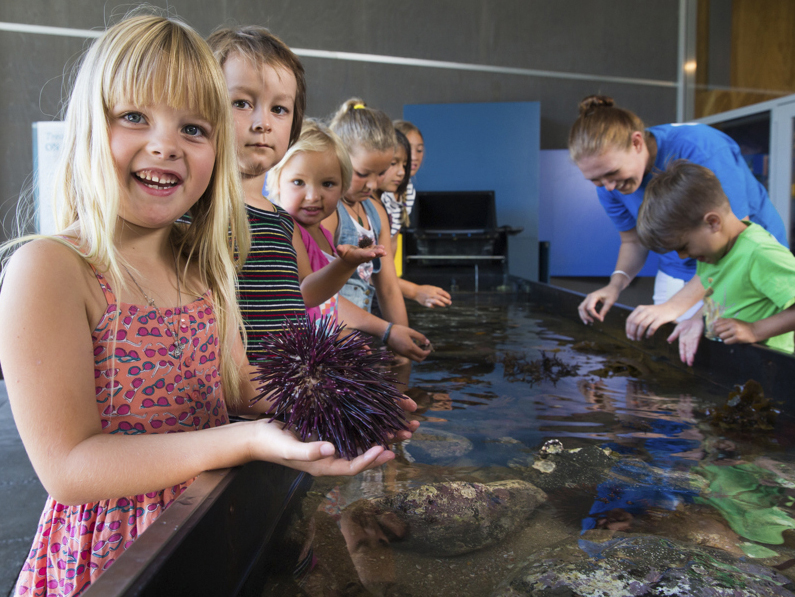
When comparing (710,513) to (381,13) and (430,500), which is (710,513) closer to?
(430,500)

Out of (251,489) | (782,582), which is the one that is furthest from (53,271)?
(782,582)

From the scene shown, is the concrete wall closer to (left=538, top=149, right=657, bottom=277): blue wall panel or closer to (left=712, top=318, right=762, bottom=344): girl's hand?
(left=538, top=149, right=657, bottom=277): blue wall panel

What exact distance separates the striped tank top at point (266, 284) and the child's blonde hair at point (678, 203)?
126 centimetres

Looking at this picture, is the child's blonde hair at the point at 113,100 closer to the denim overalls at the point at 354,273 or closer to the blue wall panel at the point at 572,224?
the denim overalls at the point at 354,273

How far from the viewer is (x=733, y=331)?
170cm

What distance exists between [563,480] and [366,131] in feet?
5.02

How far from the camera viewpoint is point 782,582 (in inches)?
28.2

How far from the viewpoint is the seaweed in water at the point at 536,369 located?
6.33ft

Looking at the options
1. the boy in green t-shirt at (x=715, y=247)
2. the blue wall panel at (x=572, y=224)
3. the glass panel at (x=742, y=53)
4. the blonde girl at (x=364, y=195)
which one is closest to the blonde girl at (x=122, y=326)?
the blonde girl at (x=364, y=195)

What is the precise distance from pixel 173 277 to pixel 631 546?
0.75 metres

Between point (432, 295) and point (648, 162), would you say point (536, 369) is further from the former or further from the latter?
point (648, 162)

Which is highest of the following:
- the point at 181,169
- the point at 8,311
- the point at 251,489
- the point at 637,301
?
the point at 181,169

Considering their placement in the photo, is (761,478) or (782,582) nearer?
(782,582)

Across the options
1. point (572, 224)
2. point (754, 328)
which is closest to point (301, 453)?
point (754, 328)
